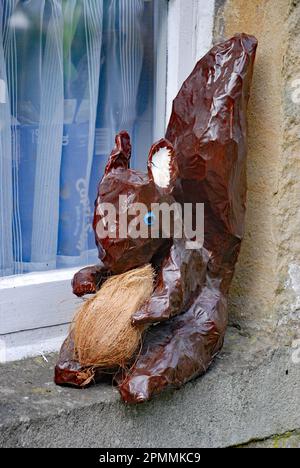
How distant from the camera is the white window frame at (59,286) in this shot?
1675 mm

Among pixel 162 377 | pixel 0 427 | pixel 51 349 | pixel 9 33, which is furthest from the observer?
pixel 51 349

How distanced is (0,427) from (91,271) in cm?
38

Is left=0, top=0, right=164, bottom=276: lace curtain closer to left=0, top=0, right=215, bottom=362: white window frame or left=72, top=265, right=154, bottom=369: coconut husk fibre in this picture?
left=0, top=0, right=215, bottom=362: white window frame

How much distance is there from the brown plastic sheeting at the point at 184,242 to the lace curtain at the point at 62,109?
22 centimetres

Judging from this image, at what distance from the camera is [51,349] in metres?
1.74

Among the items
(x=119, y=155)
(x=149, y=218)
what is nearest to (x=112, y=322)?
(x=149, y=218)

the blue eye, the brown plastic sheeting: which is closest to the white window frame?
the brown plastic sheeting

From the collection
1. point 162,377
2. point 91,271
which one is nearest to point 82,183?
point 91,271

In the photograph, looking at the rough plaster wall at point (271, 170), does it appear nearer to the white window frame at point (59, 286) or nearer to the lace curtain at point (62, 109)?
the white window frame at point (59, 286)

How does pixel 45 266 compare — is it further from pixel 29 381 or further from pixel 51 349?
pixel 29 381

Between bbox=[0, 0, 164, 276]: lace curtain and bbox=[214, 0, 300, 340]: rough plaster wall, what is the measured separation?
10.2 inches

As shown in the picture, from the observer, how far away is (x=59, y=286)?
5.71ft

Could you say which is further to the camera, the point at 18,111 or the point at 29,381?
the point at 18,111

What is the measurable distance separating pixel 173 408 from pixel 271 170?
0.61 meters
